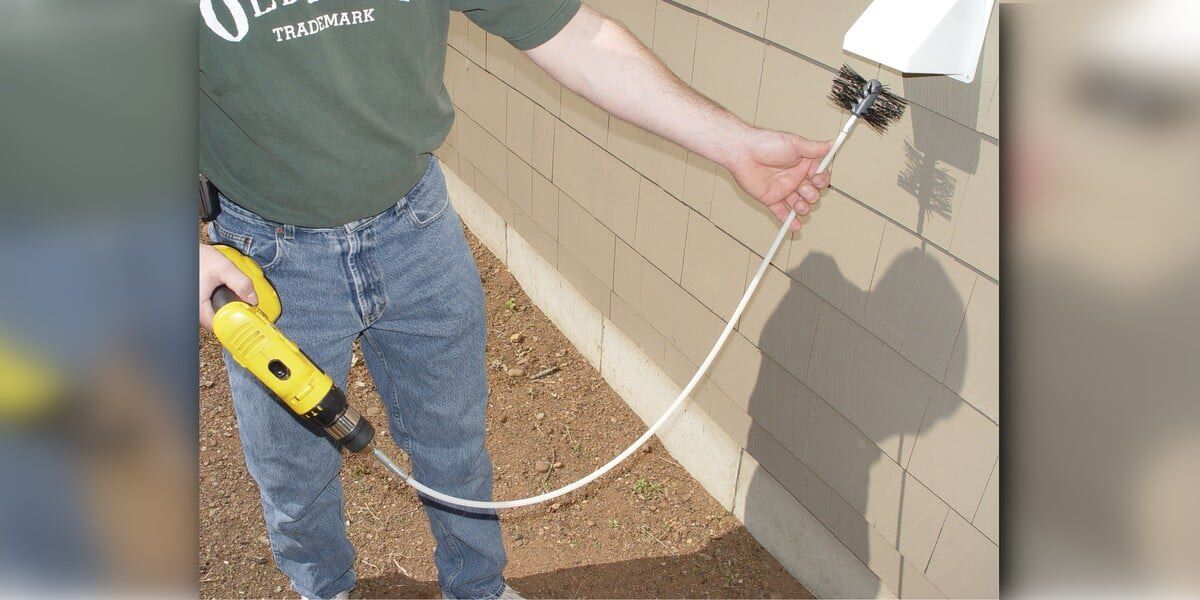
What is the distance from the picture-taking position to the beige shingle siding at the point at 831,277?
2.06 m

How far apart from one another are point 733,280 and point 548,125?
1.13 metres

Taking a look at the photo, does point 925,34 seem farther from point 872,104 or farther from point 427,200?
point 427,200

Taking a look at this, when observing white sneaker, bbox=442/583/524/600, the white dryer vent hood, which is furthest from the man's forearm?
white sneaker, bbox=442/583/524/600

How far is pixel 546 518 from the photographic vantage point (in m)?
3.21

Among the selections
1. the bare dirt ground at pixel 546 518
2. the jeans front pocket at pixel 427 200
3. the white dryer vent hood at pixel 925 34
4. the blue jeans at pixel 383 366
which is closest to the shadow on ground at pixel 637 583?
the bare dirt ground at pixel 546 518

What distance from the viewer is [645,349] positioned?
3.43m

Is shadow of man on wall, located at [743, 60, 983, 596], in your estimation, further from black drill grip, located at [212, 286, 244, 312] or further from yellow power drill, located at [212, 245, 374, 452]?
black drill grip, located at [212, 286, 244, 312]

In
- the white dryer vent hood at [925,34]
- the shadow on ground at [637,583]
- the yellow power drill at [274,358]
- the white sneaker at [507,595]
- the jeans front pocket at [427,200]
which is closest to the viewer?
the white dryer vent hood at [925,34]

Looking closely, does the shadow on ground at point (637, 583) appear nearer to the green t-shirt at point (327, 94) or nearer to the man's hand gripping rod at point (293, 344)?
the man's hand gripping rod at point (293, 344)

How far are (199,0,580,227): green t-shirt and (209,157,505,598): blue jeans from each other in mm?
82

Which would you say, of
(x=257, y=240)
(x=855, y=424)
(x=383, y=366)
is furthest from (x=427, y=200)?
(x=855, y=424)

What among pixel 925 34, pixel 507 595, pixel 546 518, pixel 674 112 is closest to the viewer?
pixel 925 34

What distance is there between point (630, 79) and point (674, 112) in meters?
0.12
